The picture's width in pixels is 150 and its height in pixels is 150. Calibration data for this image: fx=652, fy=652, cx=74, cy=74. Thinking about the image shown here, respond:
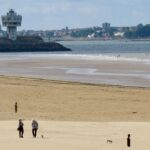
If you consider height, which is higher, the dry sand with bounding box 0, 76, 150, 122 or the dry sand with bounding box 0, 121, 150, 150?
the dry sand with bounding box 0, 121, 150, 150

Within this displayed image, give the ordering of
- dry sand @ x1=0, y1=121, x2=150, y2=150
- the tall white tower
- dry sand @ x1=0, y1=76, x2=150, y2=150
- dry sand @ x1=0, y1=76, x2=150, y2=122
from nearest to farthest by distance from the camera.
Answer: dry sand @ x1=0, y1=121, x2=150, y2=150 < dry sand @ x1=0, y1=76, x2=150, y2=150 < dry sand @ x1=0, y1=76, x2=150, y2=122 < the tall white tower

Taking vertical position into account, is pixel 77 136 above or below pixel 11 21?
below

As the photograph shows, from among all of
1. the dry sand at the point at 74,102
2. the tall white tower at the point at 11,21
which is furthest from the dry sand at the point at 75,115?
the tall white tower at the point at 11,21

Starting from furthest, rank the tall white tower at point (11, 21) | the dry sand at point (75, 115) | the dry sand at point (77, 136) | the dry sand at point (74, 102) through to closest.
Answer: the tall white tower at point (11, 21)
the dry sand at point (74, 102)
the dry sand at point (75, 115)
the dry sand at point (77, 136)

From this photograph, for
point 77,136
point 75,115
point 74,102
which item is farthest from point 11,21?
point 77,136

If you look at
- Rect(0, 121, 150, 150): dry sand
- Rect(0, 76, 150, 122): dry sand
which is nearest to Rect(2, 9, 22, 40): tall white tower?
Rect(0, 76, 150, 122): dry sand

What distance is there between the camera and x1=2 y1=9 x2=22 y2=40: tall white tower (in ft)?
587

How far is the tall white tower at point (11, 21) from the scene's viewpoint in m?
179

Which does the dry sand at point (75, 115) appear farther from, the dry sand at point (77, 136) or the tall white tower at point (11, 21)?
the tall white tower at point (11, 21)

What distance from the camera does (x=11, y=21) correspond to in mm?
183500

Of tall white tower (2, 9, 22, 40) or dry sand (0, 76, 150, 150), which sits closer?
dry sand (0, 76, 150, 150)

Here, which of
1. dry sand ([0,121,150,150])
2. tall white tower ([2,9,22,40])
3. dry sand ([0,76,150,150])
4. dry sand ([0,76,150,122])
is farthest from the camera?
tall white tower ([2,9,22,40])

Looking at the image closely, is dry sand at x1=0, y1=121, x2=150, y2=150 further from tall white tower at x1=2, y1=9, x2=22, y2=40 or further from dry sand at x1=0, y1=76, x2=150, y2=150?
tall white tower at x1=2, y1=9, x2=22, y2=40

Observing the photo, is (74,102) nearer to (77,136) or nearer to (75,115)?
(75,115)
